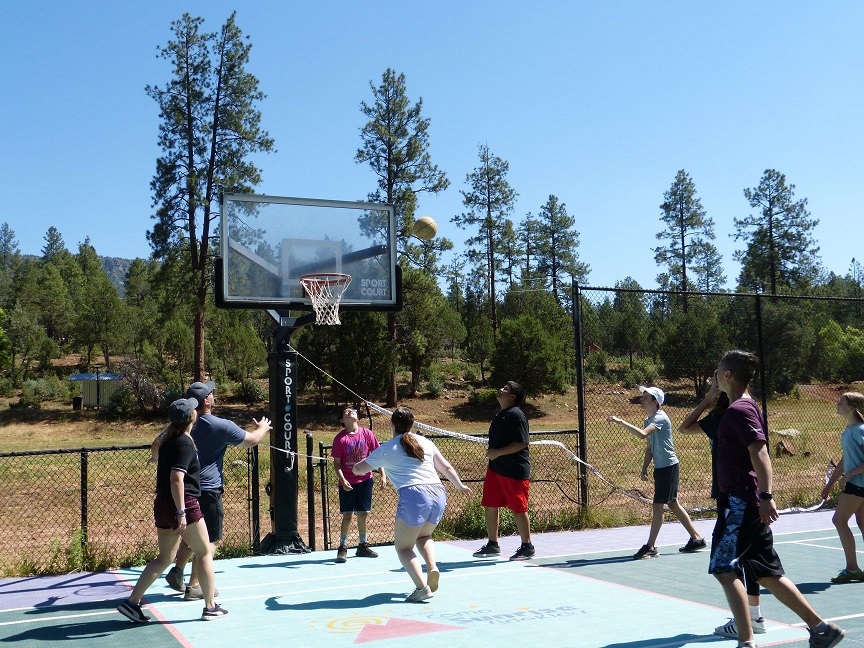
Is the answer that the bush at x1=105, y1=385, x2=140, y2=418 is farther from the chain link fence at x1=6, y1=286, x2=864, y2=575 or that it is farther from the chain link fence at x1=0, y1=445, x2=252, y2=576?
the chain link fence at x1=6, y1=286, x2=864, y2=575

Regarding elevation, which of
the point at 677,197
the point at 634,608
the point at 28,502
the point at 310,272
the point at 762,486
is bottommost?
the point at 28,502

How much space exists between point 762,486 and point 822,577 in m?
3.67

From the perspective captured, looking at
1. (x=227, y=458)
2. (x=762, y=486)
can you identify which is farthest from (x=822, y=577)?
(x=227, y=458)

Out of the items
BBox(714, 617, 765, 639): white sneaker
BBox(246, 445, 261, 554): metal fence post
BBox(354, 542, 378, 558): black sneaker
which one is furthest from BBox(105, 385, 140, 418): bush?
BBox(714, 617, 765, 639): white sneaker

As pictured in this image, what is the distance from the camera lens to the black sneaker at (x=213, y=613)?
664 centimetres

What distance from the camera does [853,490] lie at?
765cm

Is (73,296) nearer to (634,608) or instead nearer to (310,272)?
(310,272)

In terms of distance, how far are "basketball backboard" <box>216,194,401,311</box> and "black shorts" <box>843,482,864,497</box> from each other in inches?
226

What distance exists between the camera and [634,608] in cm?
689

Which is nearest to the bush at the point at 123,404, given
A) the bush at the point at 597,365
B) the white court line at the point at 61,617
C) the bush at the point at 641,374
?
the bush at the point at 597,365

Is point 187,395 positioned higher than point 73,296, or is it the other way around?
point 73,296

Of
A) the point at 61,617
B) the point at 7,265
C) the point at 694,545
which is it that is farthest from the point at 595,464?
the point at 7,265

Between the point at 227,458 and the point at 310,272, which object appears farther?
the point at 227,458

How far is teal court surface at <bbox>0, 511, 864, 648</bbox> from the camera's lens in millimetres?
6090
